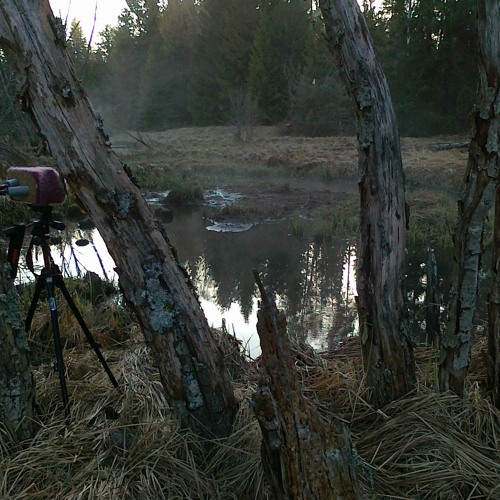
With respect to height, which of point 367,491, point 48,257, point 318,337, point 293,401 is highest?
point 48,257

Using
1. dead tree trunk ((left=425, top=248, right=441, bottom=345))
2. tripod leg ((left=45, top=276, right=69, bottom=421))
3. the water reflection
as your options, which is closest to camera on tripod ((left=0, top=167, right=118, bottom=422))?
tripod leg ((left=45, top=276, right=69, bottom=421))

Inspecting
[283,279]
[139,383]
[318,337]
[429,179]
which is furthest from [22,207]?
[429,179]

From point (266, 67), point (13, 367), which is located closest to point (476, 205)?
point (13, 367)

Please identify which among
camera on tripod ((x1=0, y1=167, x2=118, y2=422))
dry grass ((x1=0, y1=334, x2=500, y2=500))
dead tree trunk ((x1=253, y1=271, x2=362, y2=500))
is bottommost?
dry grass ((x1=0, y1=334, x2=500, y2=500))

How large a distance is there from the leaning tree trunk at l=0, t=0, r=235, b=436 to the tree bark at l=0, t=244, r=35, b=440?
1.52ft

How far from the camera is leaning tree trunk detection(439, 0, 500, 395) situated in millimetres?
2172

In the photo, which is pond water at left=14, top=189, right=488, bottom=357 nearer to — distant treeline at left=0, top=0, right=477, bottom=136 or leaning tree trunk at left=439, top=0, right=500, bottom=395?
leaning tree trunk at left=439, top=0, right=500, bottom=395

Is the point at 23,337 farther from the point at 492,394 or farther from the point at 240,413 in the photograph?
the point at 492,394

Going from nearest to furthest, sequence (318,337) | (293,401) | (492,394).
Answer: (293,401) → (492,394) → (318,337)

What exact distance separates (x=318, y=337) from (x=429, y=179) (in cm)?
712

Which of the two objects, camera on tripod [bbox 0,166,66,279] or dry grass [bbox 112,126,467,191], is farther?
dry grass [bbox 112,126,467,191]

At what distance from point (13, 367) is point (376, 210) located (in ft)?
5.48

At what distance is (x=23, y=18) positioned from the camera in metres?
2.07

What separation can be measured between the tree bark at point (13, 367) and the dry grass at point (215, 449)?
7cm
